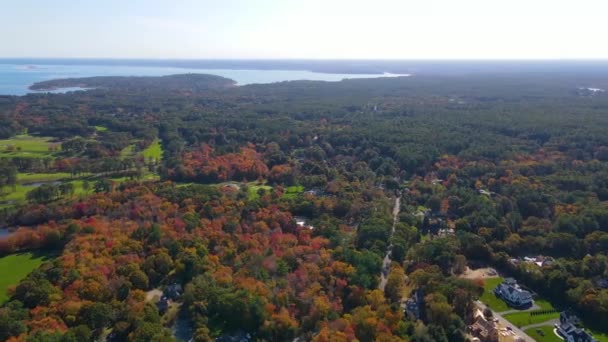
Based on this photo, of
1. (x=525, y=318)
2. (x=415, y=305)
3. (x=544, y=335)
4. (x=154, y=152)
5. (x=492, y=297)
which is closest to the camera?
(x=544, y=335)

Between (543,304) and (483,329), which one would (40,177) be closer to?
(483,329)

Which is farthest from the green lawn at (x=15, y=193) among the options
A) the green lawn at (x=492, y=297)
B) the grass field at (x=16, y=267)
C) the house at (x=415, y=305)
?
the green lawn at (x=492, y=297)

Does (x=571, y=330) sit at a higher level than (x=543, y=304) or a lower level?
higher

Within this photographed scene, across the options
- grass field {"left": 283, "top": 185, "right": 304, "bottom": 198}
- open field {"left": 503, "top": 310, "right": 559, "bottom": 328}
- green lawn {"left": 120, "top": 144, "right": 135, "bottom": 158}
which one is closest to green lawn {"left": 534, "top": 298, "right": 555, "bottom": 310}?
open field {"left": 503, "top": 310, "right": 559, "bottom": 328}

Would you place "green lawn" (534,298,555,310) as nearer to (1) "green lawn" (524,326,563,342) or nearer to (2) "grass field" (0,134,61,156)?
(1) "green lawn" (524,326,563,342)

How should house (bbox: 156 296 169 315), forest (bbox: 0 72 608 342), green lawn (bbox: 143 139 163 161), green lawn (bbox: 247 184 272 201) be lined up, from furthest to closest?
green lawn (bbox: 143 139 163 161) < green lawn (bbox: 247 184 272 201) < house (bbox: 156 296 169 315) < forest (bbox: 0 72 608 342)

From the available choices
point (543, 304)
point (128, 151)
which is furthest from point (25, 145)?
point (543, 304)
